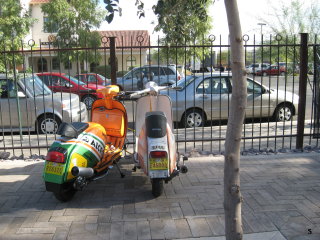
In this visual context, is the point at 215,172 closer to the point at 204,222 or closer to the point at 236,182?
the point at 204,222

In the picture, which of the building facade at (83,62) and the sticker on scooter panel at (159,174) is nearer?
the sticker on scooter panel at (159,174)

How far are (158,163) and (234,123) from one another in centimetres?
175

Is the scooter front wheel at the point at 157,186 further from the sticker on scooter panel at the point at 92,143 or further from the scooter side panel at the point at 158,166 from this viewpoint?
the sticker on scooter panel at the point at 92,143

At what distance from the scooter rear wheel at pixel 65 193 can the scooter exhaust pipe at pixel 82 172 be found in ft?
0.81

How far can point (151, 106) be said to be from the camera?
5.03 m

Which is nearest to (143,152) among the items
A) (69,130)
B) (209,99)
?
(69,130)

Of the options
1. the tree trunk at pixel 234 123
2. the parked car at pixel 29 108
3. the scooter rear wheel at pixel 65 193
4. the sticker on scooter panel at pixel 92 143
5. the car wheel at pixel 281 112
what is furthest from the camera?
the car wheel at pixel 281 112

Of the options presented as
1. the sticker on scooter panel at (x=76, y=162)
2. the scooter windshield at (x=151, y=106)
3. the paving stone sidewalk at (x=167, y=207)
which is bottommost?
the paving stone sidewalk at (x=167, y=207)

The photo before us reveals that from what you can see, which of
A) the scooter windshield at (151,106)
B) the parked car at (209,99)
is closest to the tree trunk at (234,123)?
the scooter windshield at (151,106)

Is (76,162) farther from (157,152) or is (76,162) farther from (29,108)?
(29,108)

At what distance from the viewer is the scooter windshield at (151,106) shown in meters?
4.98

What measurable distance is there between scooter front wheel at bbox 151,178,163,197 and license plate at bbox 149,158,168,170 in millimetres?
Answer: 196

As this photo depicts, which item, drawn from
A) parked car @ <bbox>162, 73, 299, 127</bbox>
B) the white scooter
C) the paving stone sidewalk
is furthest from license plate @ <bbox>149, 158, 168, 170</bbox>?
parked car @ <bbox>162, 73, 299, 127</bbox>

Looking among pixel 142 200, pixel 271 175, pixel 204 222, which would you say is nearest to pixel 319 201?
pixel 271 175
